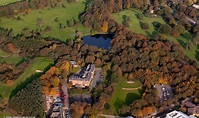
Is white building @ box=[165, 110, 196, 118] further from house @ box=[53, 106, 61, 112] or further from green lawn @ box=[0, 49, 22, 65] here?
green lawn @ box=[0, 49, 22, 65]

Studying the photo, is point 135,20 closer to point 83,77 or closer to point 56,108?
point 83,77

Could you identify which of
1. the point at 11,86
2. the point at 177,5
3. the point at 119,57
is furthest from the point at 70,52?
the point at 177,5

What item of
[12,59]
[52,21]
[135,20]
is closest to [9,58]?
[12,59]

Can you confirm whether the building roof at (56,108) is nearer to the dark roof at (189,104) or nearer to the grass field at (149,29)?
the dark roof at (189,104)

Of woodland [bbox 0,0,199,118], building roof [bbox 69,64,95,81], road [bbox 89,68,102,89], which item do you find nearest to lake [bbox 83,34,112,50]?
Result: woodland [bbox 0,0,199,118]

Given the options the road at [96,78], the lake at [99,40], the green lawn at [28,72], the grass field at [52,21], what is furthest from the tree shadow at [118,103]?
the grass field at [52,21]

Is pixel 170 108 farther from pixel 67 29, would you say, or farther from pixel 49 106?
pixel 67 29
